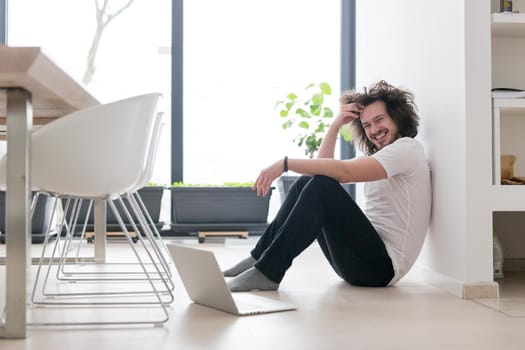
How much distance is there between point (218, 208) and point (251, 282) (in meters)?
2.63

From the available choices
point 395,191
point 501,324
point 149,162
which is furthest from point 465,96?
point 149,162

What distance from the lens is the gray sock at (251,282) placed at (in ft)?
8.82

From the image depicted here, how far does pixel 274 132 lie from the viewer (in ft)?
18.4

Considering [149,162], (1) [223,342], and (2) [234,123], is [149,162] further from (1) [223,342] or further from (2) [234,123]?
(2) [234,123]

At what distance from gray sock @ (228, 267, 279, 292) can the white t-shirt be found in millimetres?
515

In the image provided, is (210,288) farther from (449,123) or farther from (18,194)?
(449,123)

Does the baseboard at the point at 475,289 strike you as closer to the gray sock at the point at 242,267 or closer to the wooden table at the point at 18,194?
the gray sock at the point at 242,267

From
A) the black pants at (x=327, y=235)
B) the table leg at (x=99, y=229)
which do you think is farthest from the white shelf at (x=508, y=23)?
the table leg at (x=99, y=229)

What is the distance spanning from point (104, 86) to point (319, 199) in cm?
330

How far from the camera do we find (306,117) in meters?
5.38

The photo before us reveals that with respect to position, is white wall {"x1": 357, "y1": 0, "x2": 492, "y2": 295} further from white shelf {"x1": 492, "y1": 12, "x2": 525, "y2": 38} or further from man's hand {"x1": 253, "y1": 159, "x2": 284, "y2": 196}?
man's hand {"x1": 253, "y1": 159, "x2": 284, "y2": 196}

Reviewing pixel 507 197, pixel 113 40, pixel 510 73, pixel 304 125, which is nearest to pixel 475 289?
pixel 507 197

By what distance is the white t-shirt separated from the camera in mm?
2805

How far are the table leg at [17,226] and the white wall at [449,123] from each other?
1.59m
